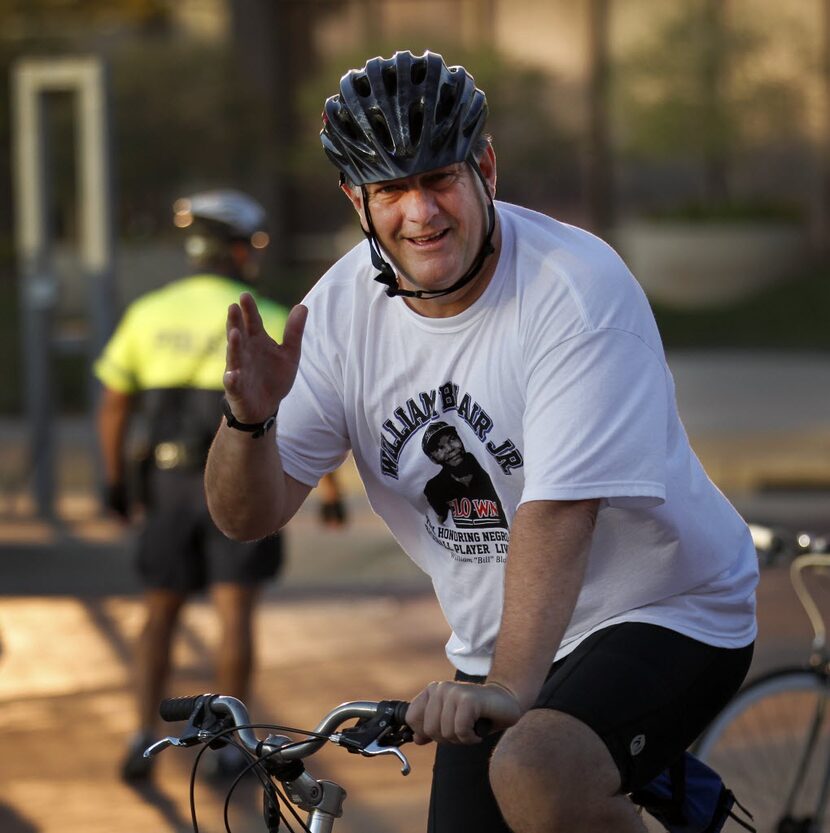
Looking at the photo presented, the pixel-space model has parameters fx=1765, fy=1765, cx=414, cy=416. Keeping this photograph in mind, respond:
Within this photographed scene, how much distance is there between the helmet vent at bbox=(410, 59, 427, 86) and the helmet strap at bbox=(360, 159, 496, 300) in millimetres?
164

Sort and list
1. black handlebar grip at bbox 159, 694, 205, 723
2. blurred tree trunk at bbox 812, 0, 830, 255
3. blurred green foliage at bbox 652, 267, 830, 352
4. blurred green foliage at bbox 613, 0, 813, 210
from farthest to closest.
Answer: blurred tree trunk at bbox 812, 0, 830, 255 < blurred green foliage at bbox 613, 0, 813, 210 < blurred green foliage at bbox 652, 267, 830, 352 < black handlebar grip at bbox 159, 694, 205, 723

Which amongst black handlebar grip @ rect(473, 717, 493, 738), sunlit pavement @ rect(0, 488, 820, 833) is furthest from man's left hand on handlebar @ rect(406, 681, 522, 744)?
sunlit pavement @ rect(0, 488, 820, 833)

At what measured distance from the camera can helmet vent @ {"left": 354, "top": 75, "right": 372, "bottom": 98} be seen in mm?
3070

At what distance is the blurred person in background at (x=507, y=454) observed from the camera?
2.83 metres

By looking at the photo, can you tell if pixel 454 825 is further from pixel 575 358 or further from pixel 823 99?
pixel 823 99

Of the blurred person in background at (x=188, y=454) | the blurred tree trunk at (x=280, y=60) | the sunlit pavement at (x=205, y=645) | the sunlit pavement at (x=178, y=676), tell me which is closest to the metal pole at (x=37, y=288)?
the sunlit pavement at (x=205, y=645)

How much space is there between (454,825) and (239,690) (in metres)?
2.93

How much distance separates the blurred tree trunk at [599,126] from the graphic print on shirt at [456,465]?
25677 millimetres

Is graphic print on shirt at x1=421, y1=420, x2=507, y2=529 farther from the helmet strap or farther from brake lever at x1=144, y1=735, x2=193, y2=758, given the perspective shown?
brake lever at x1=144, y1=735, x2=193, y2=758

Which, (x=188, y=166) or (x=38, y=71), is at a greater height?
(x=38, y=71)

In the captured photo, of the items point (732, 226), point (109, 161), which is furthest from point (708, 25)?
point (109, 161)

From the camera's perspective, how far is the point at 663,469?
2.90 metres

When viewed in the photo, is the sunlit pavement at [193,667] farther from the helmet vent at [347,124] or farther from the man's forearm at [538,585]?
the helmet vent at [347,124]

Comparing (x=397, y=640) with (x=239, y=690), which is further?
(x=397, y=640)
